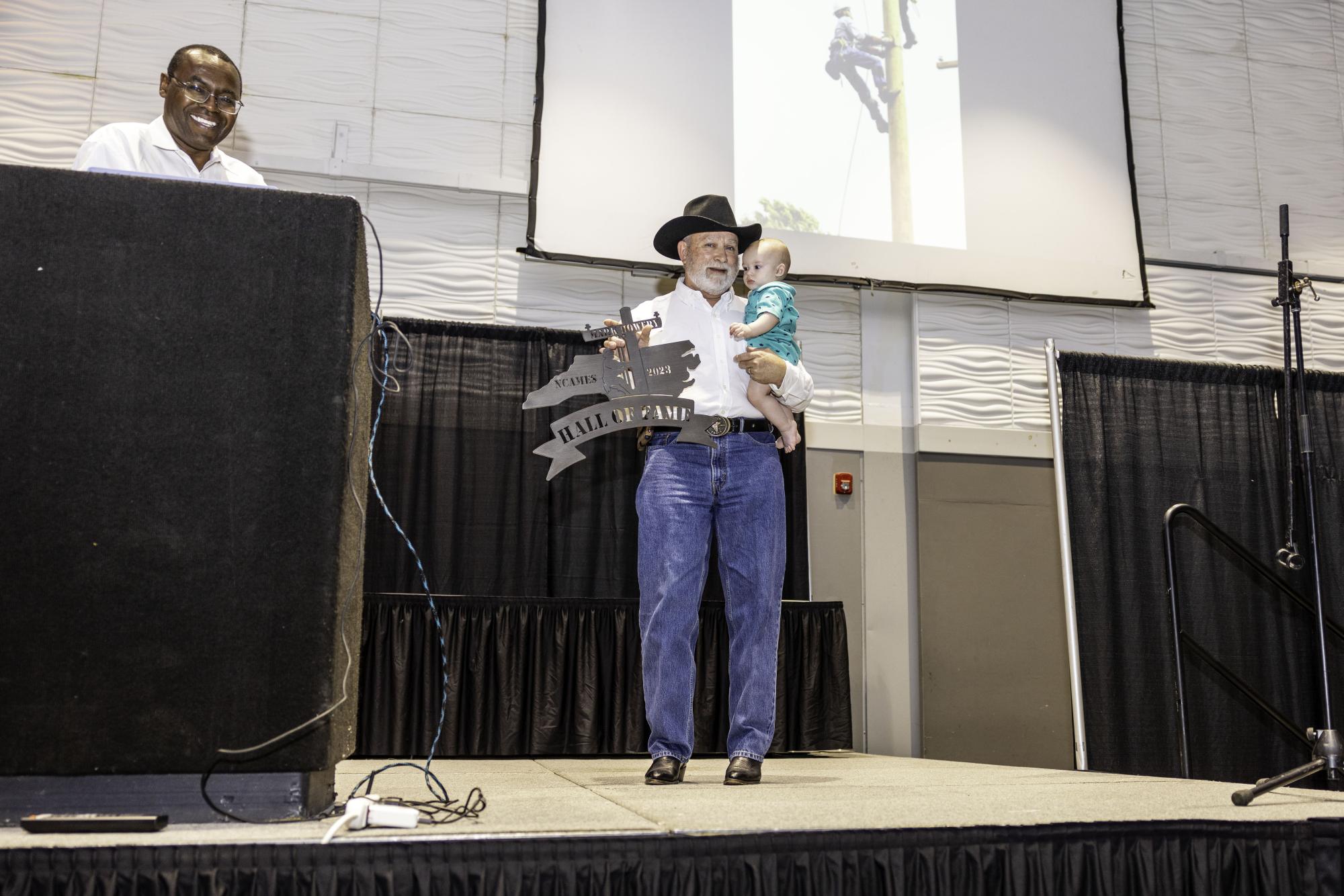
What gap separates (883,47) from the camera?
576 cm

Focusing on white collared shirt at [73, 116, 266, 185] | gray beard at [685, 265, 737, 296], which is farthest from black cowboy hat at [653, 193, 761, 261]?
white collared shirt at [73, 116, 266, 185]

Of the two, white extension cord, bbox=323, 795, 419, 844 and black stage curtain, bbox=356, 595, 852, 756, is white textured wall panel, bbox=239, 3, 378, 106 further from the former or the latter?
white extension cord, bbox=323, 795, 419, 844

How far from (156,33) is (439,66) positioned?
1292 mm

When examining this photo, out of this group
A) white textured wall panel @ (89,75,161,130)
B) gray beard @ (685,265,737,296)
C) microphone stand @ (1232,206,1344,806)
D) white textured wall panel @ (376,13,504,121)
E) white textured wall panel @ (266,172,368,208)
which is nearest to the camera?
microphone stand @ (1232,206,1344,806)

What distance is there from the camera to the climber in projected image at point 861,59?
5676mm

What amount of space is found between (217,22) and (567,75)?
1.67m

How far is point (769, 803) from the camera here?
2.14 meters

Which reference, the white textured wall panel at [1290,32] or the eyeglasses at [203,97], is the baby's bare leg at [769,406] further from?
the white textured wall panel at [1290,32]

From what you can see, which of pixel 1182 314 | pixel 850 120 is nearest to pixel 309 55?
pixel 850 120

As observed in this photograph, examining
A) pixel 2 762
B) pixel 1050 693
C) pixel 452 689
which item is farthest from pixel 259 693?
pixel 1050 693

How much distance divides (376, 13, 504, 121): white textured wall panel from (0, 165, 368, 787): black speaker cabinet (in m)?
3.80

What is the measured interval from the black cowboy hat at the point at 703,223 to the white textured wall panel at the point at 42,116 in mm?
3145

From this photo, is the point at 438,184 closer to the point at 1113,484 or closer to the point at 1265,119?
the point at 1113,484

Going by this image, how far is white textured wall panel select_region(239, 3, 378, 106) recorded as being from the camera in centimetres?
521
